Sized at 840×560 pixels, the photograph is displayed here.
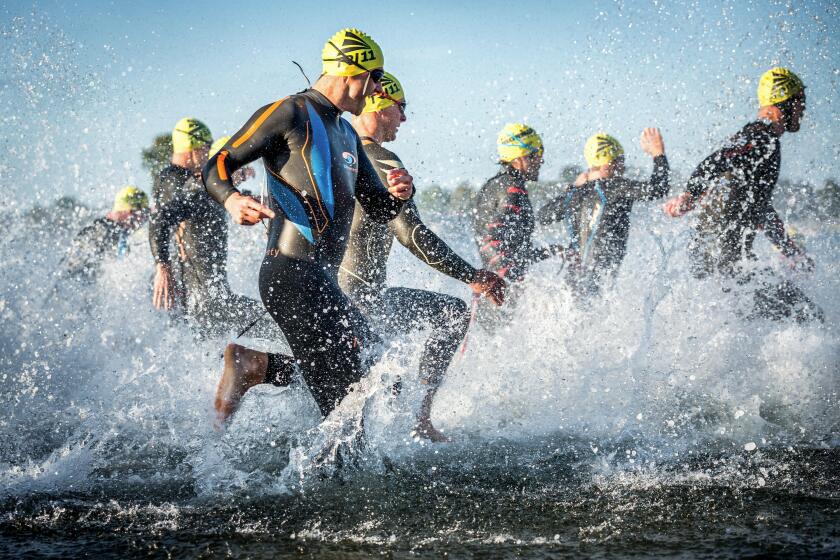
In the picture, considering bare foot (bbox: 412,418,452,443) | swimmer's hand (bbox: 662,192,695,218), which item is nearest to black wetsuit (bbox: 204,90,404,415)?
bare foot (bbox: 412,418,452,443)

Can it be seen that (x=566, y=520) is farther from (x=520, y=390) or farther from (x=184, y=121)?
(x=184, y=121)

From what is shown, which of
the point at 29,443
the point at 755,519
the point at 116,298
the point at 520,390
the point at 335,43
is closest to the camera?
the point at 755,519

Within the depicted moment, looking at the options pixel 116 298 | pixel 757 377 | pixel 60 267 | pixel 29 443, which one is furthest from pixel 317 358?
pixel 60 267

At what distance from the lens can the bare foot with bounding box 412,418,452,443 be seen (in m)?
4.54

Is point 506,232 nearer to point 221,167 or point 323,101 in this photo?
point 323,101

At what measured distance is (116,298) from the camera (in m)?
9.02

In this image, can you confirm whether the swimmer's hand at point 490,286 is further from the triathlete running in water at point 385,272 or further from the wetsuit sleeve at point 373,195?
the wetsuit sleeve at point 373,195

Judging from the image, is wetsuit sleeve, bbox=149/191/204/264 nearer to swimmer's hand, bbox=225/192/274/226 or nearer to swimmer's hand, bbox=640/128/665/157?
swimmer's hand, bbox=225/192/274/226

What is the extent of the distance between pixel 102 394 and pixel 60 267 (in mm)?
4259

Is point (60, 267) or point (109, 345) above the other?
point (60, 267)

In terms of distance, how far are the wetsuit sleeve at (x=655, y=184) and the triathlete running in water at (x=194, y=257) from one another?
164 inches

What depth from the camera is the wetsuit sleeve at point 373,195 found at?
380 centimetres

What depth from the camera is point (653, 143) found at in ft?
22.7

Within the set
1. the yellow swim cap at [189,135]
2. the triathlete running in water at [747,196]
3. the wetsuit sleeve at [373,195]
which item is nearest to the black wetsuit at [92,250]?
the yellow swim cap at [189,135]
